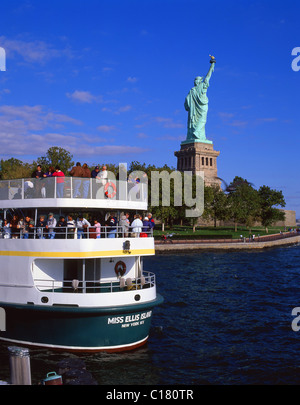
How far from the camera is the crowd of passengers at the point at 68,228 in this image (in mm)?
18062

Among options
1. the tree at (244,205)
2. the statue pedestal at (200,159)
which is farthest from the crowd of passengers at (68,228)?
the statue pedestal at (200,159)

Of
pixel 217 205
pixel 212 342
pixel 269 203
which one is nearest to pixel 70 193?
pixel 212 342

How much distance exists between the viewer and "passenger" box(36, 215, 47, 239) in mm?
18061

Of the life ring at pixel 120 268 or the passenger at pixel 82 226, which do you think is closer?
the passenger at pixel 82 226

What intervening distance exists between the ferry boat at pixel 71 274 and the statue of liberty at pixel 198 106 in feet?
351

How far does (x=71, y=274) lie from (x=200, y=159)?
10582cm

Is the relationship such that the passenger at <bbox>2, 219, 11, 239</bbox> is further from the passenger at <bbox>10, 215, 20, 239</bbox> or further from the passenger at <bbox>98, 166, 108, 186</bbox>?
the passenger at <bbox>98, 166, 108, 186</bbox>

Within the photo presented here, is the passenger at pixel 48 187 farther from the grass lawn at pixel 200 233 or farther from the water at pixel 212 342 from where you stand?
the grass lawn at pixel 200 233

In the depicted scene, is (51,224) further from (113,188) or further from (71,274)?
(113,188)

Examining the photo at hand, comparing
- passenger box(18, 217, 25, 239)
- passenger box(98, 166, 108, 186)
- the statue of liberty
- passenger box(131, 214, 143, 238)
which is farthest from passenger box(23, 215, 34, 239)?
the statue of liberty

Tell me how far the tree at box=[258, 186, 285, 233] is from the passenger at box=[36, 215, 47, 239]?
89.4m
